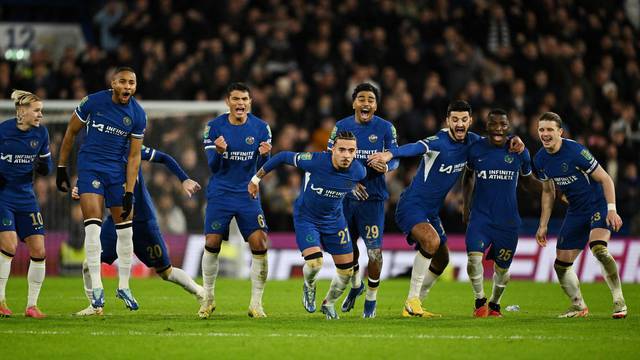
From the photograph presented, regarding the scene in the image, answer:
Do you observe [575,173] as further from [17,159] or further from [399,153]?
[17,159]

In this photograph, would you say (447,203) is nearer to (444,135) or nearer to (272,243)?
(272,243)

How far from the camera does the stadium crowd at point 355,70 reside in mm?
21656

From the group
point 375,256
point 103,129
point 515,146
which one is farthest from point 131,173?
point 515,146

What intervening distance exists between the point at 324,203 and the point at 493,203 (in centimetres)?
202

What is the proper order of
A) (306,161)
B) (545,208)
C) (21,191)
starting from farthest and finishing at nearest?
(545,208), (21,191), (306,161)

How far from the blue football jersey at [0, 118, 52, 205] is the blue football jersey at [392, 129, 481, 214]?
13.9 ft

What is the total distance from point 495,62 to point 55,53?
10134 millimetres

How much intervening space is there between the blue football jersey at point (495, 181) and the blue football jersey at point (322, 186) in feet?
4.77

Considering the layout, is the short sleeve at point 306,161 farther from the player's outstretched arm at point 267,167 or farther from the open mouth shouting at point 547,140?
the open mouth shouting at point 547,140

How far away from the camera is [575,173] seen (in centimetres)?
1316

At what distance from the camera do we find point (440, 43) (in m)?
25.1

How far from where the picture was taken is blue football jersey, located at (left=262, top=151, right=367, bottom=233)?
12.5m

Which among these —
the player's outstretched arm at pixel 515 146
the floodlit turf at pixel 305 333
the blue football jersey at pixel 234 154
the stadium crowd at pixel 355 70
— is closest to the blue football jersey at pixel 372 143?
the blue football jersey at pixel 234 154

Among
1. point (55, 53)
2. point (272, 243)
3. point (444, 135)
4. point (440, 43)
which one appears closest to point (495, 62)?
point (440, 43)
